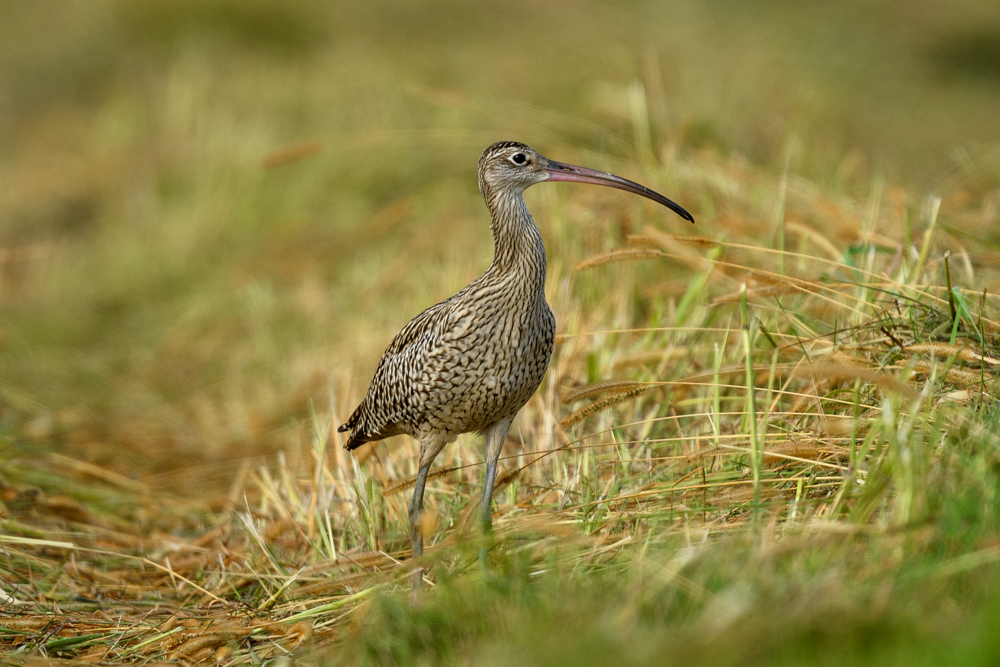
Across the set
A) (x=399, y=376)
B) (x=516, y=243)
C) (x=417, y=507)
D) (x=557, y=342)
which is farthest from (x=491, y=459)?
(x=557, y=342)

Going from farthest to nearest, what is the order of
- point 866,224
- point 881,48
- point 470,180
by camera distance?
1. point 881,48
2. point 470,180
3. point 866,224

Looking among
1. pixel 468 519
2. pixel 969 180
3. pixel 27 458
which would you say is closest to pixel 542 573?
pixel 468 519

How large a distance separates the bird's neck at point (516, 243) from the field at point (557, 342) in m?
0.26

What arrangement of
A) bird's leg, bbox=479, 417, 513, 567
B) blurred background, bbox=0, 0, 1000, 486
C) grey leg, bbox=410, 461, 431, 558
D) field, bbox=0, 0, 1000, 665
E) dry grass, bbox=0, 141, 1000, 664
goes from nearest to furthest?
field, bbox=0, 0, 1000, 665
dry grass, bbox=0, 141, 1000, 664
bird's leg, bbox=479, 417, 513, 567
grey leg, bbox=410, 461, 431, 558
blurred background, bbox=0, 0, 1000, 486

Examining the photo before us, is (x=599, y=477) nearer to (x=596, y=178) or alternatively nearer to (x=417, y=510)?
(x=417, y=510)

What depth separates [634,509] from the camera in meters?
4.02

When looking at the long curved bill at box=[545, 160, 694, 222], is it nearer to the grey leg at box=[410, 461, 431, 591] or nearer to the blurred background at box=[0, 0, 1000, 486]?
the grey leg at box=[410, 461, 431, 591]

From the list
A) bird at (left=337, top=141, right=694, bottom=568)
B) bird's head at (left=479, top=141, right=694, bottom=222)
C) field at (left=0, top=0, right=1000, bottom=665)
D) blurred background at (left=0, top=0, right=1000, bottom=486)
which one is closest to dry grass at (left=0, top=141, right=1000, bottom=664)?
field at (left=0, top=0, right=1000, bottom=665)

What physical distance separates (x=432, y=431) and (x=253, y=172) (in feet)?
26.0

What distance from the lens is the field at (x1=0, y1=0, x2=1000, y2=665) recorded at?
3.05 metres

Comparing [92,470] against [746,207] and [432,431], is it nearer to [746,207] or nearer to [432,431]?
[432,431]

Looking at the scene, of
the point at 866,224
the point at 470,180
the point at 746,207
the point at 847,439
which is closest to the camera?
the point at 847,439

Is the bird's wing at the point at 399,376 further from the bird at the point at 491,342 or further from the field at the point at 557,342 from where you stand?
the field at the point at 557,342

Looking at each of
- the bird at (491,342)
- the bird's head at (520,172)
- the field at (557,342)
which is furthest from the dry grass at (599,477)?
the bird's head at (520,172)
